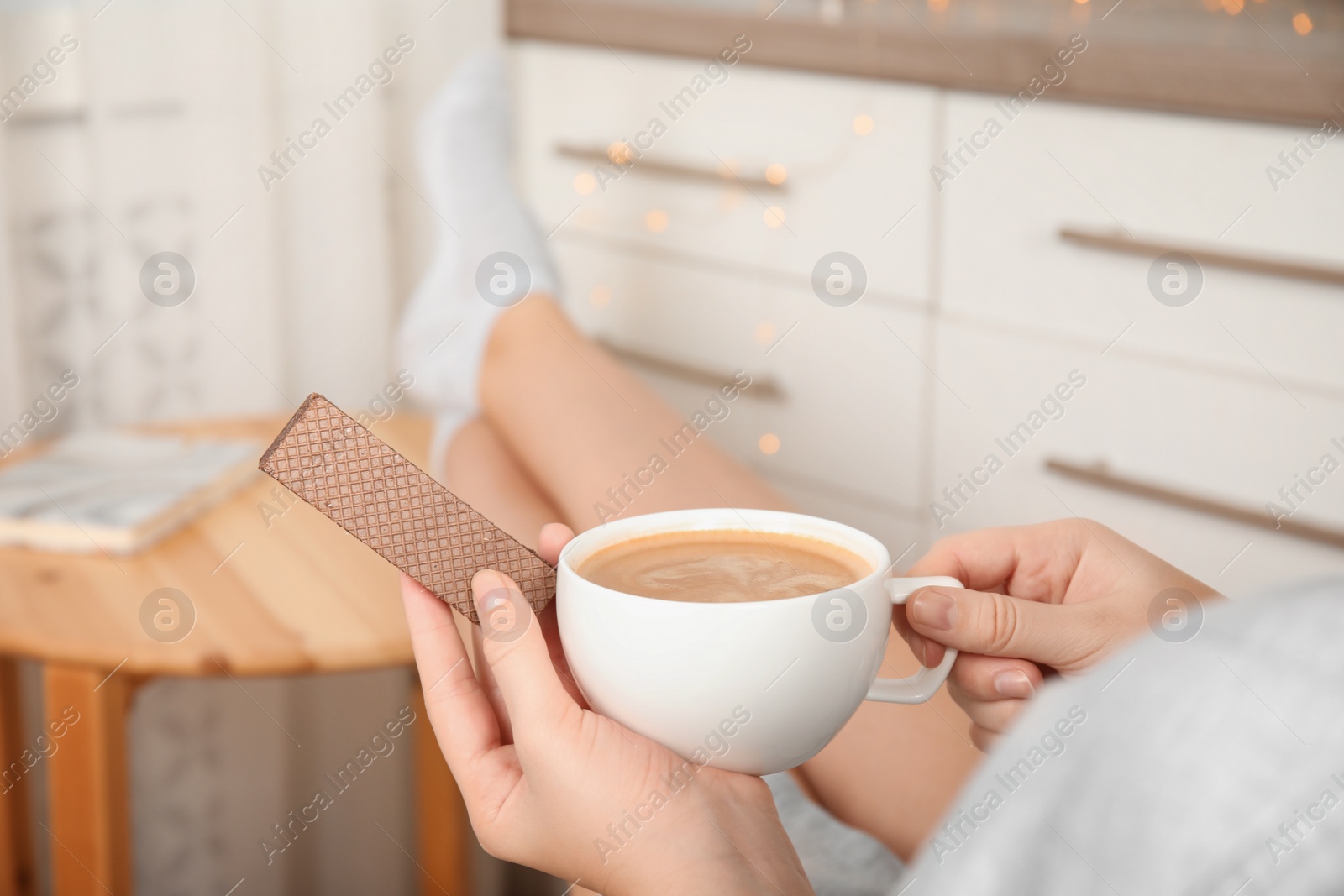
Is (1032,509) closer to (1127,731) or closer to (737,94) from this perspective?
(737,94)

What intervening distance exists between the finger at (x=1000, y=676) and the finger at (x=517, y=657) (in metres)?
0.20

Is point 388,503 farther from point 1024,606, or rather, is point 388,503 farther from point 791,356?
point 791,356

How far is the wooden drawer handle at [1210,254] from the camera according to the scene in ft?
3.08

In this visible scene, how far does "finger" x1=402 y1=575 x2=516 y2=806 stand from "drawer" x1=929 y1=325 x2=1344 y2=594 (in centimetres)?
74

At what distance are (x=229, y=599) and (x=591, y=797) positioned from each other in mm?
543

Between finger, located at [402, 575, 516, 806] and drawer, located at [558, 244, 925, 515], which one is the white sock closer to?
drawer, located at [558, 244, 925, 515]

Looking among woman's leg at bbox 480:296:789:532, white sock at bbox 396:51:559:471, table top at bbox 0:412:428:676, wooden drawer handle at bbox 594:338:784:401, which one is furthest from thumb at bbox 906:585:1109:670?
wooden drawer handle at bbox 594:338:784:401

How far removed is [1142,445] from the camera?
43.2 inches

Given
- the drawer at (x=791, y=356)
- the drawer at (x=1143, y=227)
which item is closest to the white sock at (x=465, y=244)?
the drawer at (x=791, y=356)

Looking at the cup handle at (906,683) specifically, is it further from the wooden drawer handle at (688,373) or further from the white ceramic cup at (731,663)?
the wooden drawer handle at (688,373)

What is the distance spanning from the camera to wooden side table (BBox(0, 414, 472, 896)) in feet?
2.77

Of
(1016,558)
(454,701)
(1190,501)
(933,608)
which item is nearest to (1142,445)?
(1190,501)

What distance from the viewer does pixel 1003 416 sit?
3.91ft

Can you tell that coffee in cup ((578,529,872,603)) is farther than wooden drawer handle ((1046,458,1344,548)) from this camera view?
No
